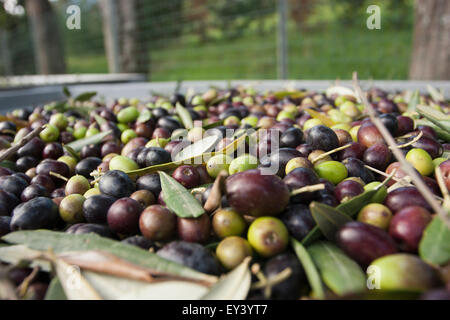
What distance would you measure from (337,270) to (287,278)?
0.10 m

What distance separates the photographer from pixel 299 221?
85cm

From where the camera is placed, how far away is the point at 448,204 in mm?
854

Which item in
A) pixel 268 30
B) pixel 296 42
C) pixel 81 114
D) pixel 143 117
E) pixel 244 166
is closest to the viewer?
pixel 244 166

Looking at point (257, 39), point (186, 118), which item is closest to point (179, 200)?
point (186, 118)

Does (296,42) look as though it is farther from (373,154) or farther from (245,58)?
(373,154)

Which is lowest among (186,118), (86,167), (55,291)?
(55,291)

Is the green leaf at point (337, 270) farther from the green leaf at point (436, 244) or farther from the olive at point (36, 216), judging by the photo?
the olive at point (36, 216)

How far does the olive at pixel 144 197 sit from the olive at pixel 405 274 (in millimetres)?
633

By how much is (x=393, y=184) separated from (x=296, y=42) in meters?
7.24

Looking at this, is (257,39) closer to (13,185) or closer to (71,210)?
(13,185)

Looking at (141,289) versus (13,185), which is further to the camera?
(13,185)

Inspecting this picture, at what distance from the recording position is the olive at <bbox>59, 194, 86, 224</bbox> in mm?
1052
